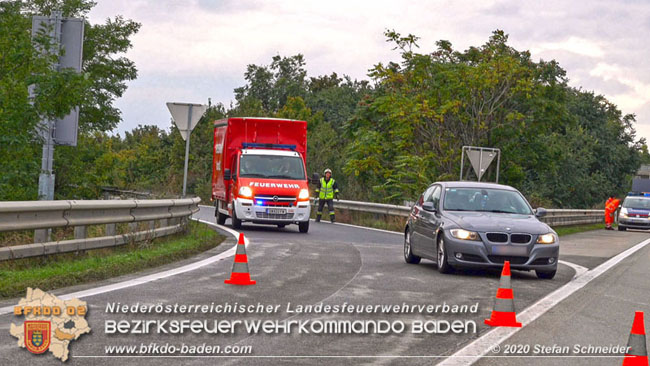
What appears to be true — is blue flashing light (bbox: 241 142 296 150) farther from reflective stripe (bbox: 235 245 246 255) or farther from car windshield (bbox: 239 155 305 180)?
reflective stripe (bbox: 235 245 246 255)

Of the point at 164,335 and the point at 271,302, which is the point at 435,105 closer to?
the point at 271,302

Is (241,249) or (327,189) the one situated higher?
(327,189)

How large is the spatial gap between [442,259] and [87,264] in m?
5.11

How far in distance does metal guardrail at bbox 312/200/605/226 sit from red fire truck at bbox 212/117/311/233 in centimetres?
548

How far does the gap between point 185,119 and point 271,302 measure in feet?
33.3

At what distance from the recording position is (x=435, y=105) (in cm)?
3441

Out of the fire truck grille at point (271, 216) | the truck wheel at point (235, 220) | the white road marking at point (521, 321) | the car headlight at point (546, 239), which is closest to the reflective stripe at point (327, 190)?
the fire truck grille at point (271, 216)

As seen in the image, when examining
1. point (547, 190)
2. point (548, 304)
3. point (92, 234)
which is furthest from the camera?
point (547, 190)

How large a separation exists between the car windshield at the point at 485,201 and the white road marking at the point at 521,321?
57.5 inches

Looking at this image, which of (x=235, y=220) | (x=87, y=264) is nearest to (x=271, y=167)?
(x=235, y=220)

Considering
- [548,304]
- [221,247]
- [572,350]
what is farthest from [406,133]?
[572,350]

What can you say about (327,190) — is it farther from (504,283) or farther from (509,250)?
(504,283)

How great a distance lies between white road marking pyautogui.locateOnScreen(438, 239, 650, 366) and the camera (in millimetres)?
7123

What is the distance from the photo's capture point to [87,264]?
38.4 ft
